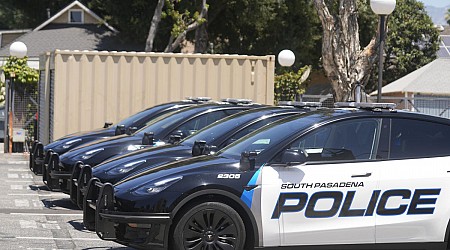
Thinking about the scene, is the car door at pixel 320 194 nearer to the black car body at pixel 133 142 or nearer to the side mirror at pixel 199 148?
the side mirror at pixel 199 148

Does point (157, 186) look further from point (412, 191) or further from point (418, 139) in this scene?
point (418, 139)

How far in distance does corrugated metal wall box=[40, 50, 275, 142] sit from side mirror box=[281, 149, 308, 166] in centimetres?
1165

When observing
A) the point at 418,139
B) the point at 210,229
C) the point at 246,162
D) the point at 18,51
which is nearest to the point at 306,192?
the point at 246,162

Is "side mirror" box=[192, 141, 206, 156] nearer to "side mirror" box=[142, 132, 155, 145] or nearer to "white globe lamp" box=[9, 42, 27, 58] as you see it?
"side mirror" box=[142, 132, 155, 145]

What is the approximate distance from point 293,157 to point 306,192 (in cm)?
38

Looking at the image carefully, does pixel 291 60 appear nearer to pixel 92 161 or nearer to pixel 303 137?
pixel 92 161

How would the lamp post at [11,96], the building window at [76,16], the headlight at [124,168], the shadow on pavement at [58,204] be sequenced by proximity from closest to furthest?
the headlight at [124,168], the shadow on pavement at [58,204], the lamp post at [11,96], the building window at [76,16]

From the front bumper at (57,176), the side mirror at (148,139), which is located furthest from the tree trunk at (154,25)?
the side mirror at (148,139)

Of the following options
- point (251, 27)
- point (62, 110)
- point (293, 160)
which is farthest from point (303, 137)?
point (251, 27)

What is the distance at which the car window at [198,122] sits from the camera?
12.3 m

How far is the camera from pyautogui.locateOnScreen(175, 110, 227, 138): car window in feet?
40.4

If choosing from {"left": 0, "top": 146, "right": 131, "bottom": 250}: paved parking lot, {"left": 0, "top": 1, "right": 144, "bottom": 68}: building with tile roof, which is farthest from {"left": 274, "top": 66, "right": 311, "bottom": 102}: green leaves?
{"left": 0, "top": 1, "right": 144, "bottom": 68}: building with tile roof

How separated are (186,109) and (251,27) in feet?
87.0

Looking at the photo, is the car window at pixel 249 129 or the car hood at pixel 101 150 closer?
the car window at pixel 249 129
